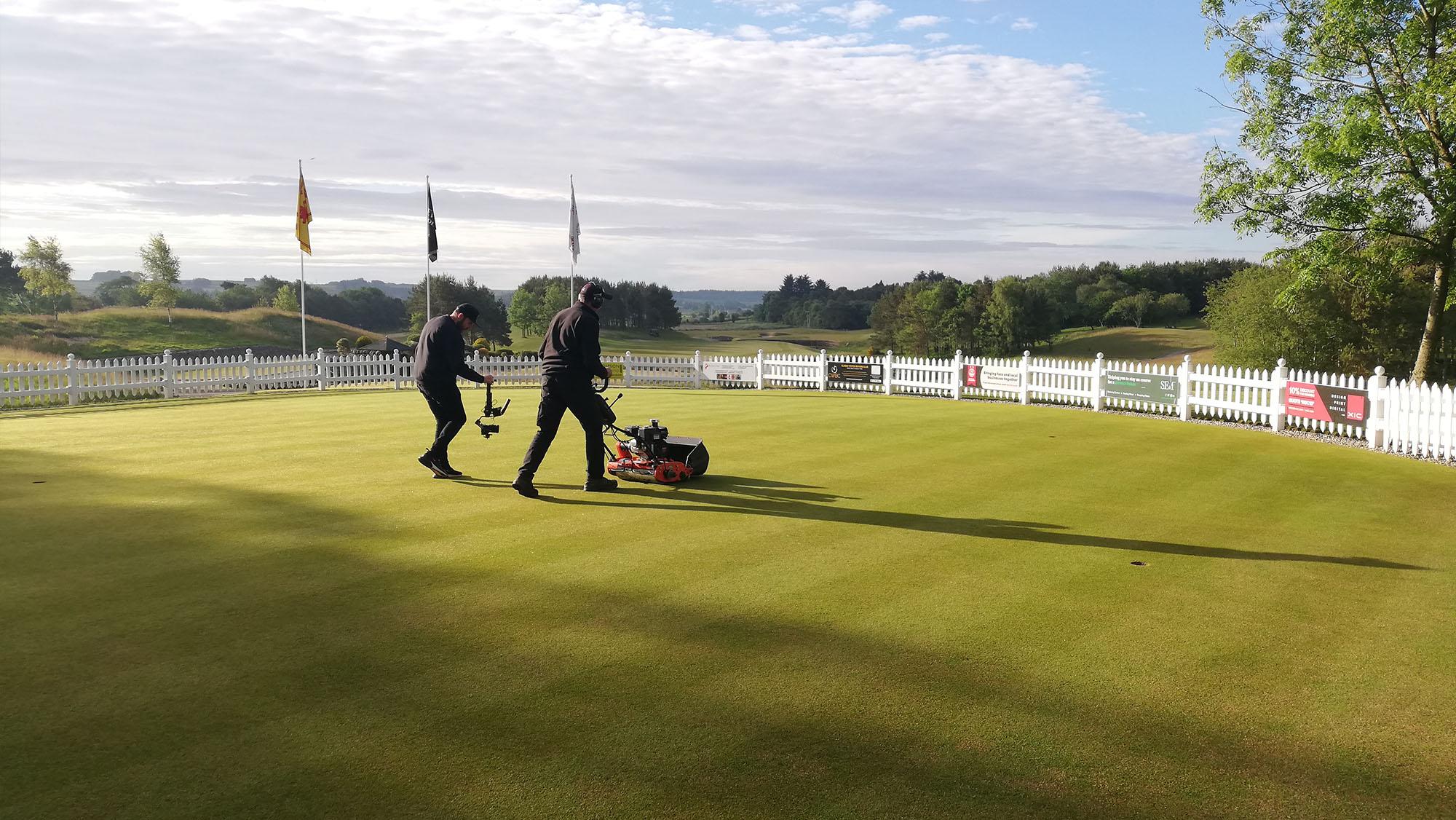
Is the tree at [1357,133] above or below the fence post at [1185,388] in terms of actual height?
above

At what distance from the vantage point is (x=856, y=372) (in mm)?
30250

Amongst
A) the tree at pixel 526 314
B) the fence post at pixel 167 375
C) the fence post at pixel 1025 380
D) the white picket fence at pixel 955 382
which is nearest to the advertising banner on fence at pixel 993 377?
the white picket fence at pixel 955 382


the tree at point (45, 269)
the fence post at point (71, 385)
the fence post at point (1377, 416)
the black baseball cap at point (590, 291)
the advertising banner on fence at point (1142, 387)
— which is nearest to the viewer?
the black baseball cap at point (590, 291)

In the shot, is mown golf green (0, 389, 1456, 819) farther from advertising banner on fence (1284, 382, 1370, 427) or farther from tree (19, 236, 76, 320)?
tree (19, 236, 76, 320)

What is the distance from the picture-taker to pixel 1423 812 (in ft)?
12.6

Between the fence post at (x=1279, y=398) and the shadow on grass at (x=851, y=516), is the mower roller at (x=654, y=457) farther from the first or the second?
the fence post at (x=1279, y=398)

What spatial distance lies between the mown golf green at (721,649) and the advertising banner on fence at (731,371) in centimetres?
2089

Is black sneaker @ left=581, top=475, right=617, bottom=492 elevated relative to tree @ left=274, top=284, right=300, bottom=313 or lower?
lower

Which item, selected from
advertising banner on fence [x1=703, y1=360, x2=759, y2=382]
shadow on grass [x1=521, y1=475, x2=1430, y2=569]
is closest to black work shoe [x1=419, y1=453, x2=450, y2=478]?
shadow on grass [x1=521, y1=475, x2=1430, y2=569]

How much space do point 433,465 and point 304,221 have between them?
942 inches

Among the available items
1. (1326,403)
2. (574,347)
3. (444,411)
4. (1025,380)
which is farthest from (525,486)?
(1025,380)

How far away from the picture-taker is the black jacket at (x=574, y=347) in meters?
10.0

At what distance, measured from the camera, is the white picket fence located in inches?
624

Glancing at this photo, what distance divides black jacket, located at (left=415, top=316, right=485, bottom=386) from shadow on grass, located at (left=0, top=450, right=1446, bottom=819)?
14.8ft
